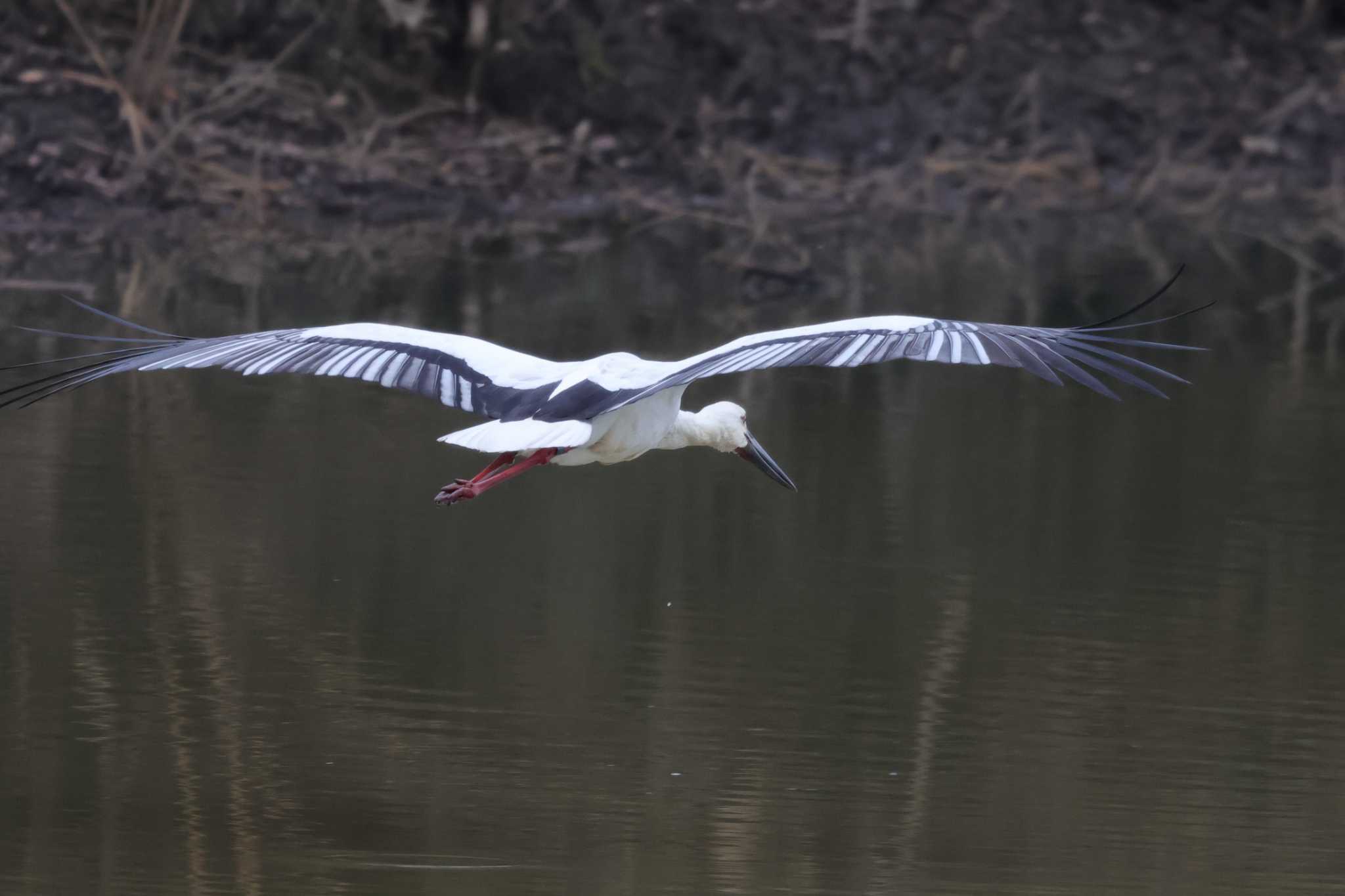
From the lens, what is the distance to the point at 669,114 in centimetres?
2306

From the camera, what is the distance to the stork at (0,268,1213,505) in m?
7.06

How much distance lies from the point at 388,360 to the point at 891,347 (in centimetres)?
195

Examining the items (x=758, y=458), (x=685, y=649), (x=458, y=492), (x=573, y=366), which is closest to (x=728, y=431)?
(x=758, y=458)

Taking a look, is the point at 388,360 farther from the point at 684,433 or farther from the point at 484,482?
the point at 684,433

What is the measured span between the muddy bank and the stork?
1009cm

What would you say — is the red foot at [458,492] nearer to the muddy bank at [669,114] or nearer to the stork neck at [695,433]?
the stork neck at [695,433]

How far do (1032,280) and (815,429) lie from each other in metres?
6.07

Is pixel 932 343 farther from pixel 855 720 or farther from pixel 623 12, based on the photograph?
pixel 623 12

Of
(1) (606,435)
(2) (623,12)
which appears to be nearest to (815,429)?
(1) (606,435)

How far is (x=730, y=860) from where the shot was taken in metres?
6.41

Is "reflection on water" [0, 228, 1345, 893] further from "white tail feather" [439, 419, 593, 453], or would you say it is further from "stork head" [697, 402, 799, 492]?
"white tail feather" [439, 419, 593, 453]

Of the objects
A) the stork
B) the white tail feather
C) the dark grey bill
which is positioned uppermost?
the stork

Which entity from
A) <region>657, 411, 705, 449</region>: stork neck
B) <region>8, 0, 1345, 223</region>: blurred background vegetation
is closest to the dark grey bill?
<region>657, 411, 705, 449</region>: stork neck

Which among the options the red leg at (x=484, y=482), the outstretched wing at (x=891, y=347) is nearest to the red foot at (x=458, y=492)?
the red leg at (x=484, y=482)
